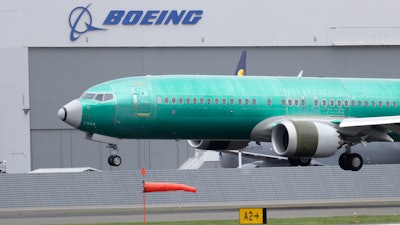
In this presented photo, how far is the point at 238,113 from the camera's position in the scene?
5056cm

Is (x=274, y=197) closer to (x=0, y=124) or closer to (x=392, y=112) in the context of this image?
(x=392, y=112)

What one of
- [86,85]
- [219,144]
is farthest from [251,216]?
[86,85]

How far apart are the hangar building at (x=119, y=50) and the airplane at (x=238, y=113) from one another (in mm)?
32873

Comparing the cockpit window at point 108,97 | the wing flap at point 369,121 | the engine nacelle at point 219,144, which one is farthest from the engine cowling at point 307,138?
the cockpit window at point 108,97

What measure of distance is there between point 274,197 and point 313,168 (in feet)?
9.29

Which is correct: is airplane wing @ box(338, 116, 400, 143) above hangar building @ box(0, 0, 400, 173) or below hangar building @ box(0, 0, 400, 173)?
below

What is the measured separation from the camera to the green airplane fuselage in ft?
159

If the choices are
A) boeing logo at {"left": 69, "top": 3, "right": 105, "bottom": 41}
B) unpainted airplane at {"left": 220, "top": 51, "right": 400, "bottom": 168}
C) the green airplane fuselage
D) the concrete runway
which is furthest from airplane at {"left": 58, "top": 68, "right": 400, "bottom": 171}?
boeing logo at {"left": 69, "top": 3, "right": 105, "bottom": 41}

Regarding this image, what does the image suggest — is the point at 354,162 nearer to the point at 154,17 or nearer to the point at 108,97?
the point at 108,97

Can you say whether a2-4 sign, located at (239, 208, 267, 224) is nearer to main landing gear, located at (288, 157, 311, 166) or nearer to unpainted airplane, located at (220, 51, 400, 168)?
main landing gear, located at (288, 157, 311, 166)

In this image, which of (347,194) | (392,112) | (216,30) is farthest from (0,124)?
(392,112)

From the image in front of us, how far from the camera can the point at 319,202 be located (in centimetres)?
5909

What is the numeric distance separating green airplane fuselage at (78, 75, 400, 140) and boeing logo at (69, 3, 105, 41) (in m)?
35.6

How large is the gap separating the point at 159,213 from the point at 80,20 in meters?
39.0
